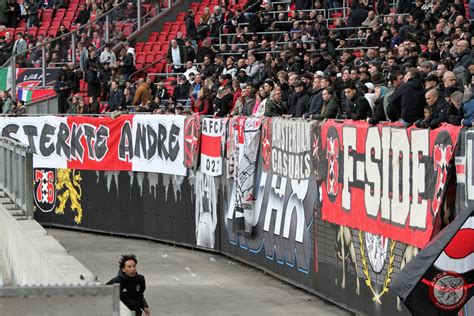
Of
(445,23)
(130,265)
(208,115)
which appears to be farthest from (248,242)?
(130,265)

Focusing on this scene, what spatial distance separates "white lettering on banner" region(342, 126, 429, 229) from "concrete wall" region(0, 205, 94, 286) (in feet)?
13.1

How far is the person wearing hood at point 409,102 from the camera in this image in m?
15.6

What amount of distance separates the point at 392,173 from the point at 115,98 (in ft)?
53.1

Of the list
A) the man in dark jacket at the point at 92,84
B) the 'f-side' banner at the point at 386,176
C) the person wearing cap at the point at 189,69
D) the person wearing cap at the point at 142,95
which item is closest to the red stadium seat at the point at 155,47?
the man in dark jacket at the point at 92,84

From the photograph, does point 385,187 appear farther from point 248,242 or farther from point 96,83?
point 96,83

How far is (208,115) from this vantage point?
25156mm

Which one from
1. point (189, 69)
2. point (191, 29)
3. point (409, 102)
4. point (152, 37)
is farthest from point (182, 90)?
point (409, 102)

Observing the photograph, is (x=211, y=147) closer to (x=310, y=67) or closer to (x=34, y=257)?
(x=310, y=67)

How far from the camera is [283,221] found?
2039 centimetres

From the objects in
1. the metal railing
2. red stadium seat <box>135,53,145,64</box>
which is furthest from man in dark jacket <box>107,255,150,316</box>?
red stadium seat <box>135,53,145,64</box>

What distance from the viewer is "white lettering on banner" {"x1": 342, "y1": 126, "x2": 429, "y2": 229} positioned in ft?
47.2

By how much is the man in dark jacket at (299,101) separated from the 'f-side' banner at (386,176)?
2.72 meters

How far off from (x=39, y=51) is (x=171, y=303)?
1807 centimetres

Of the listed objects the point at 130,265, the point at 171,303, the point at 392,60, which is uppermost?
the point at 392,60
